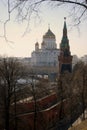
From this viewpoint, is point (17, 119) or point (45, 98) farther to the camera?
point (45, 98)

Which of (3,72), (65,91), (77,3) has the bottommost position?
(65,91)

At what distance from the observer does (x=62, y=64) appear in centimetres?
6112

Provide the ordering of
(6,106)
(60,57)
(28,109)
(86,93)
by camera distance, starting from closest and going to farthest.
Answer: (6,106) < (28,109) < (86,93) < (60,57)

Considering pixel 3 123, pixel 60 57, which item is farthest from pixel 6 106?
pixel 60 57

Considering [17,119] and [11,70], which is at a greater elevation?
[11,70]

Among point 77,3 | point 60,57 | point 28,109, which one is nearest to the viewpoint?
point 77,3

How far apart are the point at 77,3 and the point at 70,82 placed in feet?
92.9

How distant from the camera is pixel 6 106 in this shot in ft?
73.3

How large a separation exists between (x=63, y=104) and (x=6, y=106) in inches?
552

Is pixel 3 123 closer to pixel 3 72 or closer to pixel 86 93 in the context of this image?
pixel 3 72

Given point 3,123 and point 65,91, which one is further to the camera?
point 65,91

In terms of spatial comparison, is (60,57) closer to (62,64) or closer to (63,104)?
(62,64)

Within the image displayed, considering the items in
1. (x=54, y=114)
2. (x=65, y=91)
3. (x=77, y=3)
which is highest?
(x=77, y=3)

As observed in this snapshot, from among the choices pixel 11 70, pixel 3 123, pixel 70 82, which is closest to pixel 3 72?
pixel 11 70
